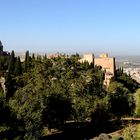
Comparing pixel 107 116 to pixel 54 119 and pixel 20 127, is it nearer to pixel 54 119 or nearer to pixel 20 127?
pixel 54 119

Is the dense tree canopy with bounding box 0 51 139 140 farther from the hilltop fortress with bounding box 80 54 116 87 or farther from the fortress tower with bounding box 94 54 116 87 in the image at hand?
the hilltop fortress with bounding box 80 54 116 87

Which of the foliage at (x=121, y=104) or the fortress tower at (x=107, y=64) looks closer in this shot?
the foliage at (x=121, y=104)

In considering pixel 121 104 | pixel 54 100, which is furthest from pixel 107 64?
pixel 54 100

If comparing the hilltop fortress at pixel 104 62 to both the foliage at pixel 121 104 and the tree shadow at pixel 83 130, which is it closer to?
the foliage at pixel 121 104

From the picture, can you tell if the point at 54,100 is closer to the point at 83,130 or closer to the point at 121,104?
the point at 83,130

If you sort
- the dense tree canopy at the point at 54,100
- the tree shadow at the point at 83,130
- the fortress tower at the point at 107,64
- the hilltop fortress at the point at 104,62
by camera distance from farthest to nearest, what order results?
the hilltop fortress at the point at 104,62, the fortress tower at the point at 107,64, the tree shadow at the point at 83,130, the dense tree canopy at the point at 54,100

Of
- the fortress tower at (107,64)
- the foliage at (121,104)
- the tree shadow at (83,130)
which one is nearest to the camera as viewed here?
the tree shadow at (83,130)

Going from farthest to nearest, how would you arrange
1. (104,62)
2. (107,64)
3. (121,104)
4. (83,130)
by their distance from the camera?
(104,62) < (107,64) < (121,104) < (83,130)

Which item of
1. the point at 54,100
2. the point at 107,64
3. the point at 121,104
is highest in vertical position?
the point at 107,64

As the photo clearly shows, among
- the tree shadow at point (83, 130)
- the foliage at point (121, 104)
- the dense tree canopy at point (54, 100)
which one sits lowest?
the tree shadow at point (83, 130)

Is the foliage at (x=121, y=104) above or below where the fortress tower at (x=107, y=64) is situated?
below

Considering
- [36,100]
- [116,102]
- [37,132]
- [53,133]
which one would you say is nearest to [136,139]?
[37,132]

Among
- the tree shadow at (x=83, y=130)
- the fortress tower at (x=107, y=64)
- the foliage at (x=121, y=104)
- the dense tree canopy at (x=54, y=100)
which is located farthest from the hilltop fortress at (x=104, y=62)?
the tree shadow at (x=83, y=130)

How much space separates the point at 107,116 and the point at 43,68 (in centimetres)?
1351
